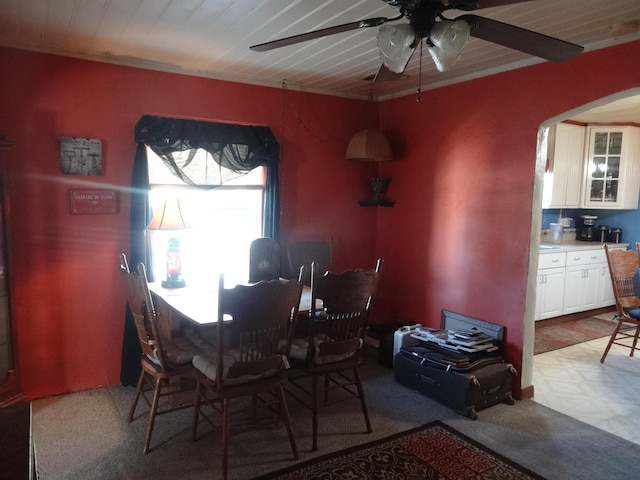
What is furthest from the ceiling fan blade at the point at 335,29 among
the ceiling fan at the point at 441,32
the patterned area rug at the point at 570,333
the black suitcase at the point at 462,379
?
the patterned area rug at the point at 570,333

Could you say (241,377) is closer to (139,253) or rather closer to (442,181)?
(139,253)

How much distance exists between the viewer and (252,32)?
8.57 feet

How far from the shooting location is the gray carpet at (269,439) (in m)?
2.42

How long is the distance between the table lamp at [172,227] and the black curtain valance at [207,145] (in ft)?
1.16

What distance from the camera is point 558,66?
9.61 ft

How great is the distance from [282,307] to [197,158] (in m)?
1.70

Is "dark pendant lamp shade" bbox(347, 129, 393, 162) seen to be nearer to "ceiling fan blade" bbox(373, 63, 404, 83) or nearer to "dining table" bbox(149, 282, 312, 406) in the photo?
"dining table" bbox(149, 282, 312, 406)

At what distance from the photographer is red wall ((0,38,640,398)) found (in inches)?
116

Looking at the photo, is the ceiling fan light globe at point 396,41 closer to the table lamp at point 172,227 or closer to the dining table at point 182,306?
the dining table at point 182,306

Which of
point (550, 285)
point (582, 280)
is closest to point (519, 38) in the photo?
point (550, 285)

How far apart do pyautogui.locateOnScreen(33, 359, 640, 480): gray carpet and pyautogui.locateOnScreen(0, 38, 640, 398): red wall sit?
400mm

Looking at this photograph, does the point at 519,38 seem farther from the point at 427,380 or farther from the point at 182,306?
the point at 427,380

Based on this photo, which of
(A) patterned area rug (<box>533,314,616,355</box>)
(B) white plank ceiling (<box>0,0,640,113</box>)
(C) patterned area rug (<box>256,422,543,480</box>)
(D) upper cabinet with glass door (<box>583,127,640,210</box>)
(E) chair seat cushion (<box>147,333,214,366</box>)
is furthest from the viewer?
(D) upper cabinet with glass door (<box>583,127,640,210</box>)

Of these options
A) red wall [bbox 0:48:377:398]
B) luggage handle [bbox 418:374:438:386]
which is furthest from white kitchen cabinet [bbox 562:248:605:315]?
red wall [bbox 0:48:377:398]
